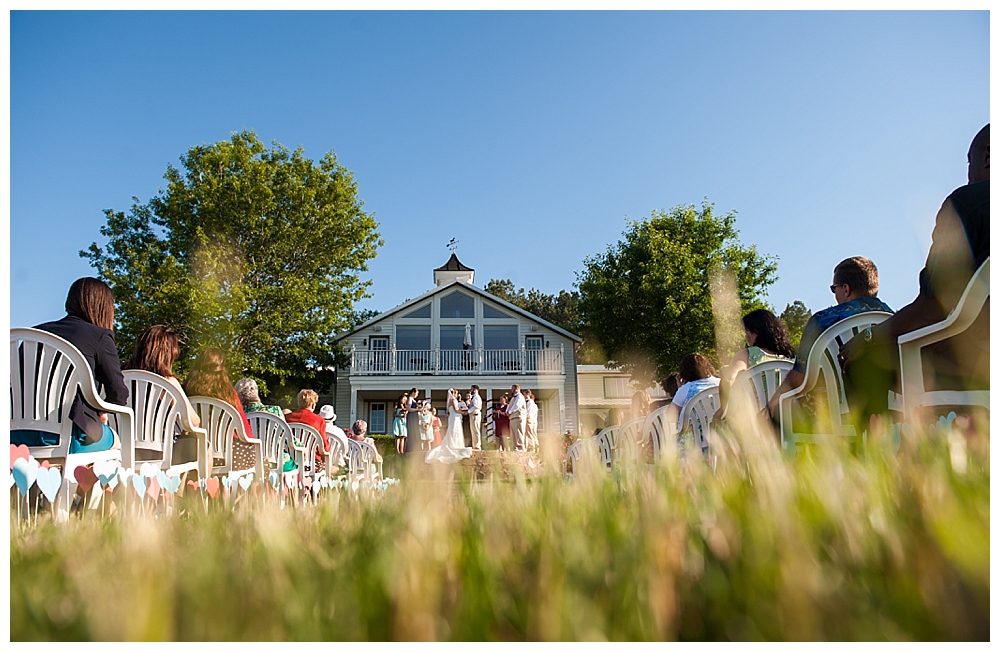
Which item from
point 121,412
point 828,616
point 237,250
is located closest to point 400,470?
point 828,616

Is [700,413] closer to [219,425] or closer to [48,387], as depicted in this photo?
[219,425]

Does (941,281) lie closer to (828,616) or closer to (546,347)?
(828,616)

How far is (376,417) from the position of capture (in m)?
30.7

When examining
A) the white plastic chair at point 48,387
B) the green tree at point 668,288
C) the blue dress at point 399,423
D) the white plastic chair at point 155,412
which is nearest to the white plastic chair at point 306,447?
the white plastic chair at point 155,412

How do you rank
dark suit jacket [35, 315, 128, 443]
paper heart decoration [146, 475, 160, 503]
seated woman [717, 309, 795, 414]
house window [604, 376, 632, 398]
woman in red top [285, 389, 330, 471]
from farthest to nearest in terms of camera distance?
house window [604, 376, 632, 398]
woman in red top [285, 389, 330, 471]
seated woman [717, 309, 795, 414]
dark suit jacket [35, 315, 128, 443]
paper heart decoration [146, 475, 160, 503]

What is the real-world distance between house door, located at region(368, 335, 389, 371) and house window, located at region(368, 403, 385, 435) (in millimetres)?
3130

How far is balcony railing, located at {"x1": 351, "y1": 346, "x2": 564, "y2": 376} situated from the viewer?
28141mm

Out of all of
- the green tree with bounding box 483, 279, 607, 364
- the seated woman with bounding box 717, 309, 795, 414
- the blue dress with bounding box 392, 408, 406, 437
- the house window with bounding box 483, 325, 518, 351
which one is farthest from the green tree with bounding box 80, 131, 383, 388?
the green tree with bounding box 483, 279, 607, 364

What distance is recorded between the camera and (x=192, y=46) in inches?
63.5

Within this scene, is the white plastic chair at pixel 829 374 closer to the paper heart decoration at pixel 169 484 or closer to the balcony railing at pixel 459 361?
the paper heart decoration at pixel 169 484

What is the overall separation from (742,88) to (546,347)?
2771 centimetres

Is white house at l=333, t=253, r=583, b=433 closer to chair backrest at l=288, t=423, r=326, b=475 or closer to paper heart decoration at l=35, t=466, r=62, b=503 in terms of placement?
chair backrest at l=288, t=423, r=326, b=475

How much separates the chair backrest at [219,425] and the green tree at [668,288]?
2179 cm

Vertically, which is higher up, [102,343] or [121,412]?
[102,343]
